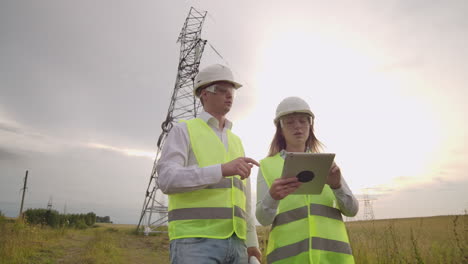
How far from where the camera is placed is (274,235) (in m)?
2.79

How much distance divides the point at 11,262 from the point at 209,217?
11.7 metres

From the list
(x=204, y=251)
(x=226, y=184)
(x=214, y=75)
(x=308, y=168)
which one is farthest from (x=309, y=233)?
(x=214, y=75)

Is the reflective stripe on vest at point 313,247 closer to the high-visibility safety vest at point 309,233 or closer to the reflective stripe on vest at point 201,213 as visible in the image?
the high-visibility safety vest at point 309,233

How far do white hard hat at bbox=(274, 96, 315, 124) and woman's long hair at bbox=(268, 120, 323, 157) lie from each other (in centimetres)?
28

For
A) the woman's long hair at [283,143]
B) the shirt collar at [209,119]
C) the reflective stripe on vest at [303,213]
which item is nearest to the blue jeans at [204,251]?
the reflective stripe on vest at [303,213]

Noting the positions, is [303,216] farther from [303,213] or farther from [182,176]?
[182,176]

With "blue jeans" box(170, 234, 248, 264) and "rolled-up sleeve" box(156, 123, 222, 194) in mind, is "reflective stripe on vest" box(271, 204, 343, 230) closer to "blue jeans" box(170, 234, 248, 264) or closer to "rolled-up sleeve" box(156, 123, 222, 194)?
"blue jeans" box(170, 234, 248, 264)

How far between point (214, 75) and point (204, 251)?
1.57m

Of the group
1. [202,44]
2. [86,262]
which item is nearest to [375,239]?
[86,262]

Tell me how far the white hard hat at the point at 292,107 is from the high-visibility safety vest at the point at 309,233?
82 cm

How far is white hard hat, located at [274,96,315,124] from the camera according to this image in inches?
119

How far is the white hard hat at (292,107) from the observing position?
9.95ft

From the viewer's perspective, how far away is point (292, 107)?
10.0 ft

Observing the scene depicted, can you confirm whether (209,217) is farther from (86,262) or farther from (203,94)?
(86,262)
